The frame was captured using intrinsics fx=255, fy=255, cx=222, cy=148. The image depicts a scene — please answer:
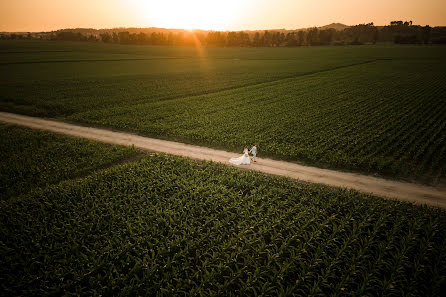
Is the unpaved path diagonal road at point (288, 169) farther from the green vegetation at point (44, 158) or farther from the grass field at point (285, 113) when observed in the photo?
the green vegetation at point (44, 158)

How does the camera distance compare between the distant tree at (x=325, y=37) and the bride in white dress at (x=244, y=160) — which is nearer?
the bride in white dress at (x=244, y=160)

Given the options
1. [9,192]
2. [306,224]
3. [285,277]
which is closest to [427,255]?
[306,224]

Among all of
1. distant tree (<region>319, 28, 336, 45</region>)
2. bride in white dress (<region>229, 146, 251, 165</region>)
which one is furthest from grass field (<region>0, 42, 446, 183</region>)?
distant tree (<region>319, 28, 336, 45</region>)

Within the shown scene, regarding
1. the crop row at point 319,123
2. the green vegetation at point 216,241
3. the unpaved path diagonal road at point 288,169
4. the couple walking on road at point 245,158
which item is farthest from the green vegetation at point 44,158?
the couple walking on road at point 245,158

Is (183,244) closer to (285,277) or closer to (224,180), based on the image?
(285,277)

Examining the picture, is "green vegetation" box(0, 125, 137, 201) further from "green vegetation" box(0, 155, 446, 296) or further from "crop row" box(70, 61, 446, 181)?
"crop row" box(70, 61, 446, 181)

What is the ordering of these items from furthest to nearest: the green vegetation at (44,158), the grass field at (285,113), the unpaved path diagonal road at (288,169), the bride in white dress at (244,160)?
Answer: 1. the grass field at (285,113)
2. the bride in white dress at (244,160)
3. the green vegetation at (44,158)
4. the unpaved path diagonal road at (288,169)

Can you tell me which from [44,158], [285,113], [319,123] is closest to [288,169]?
[319,123]
